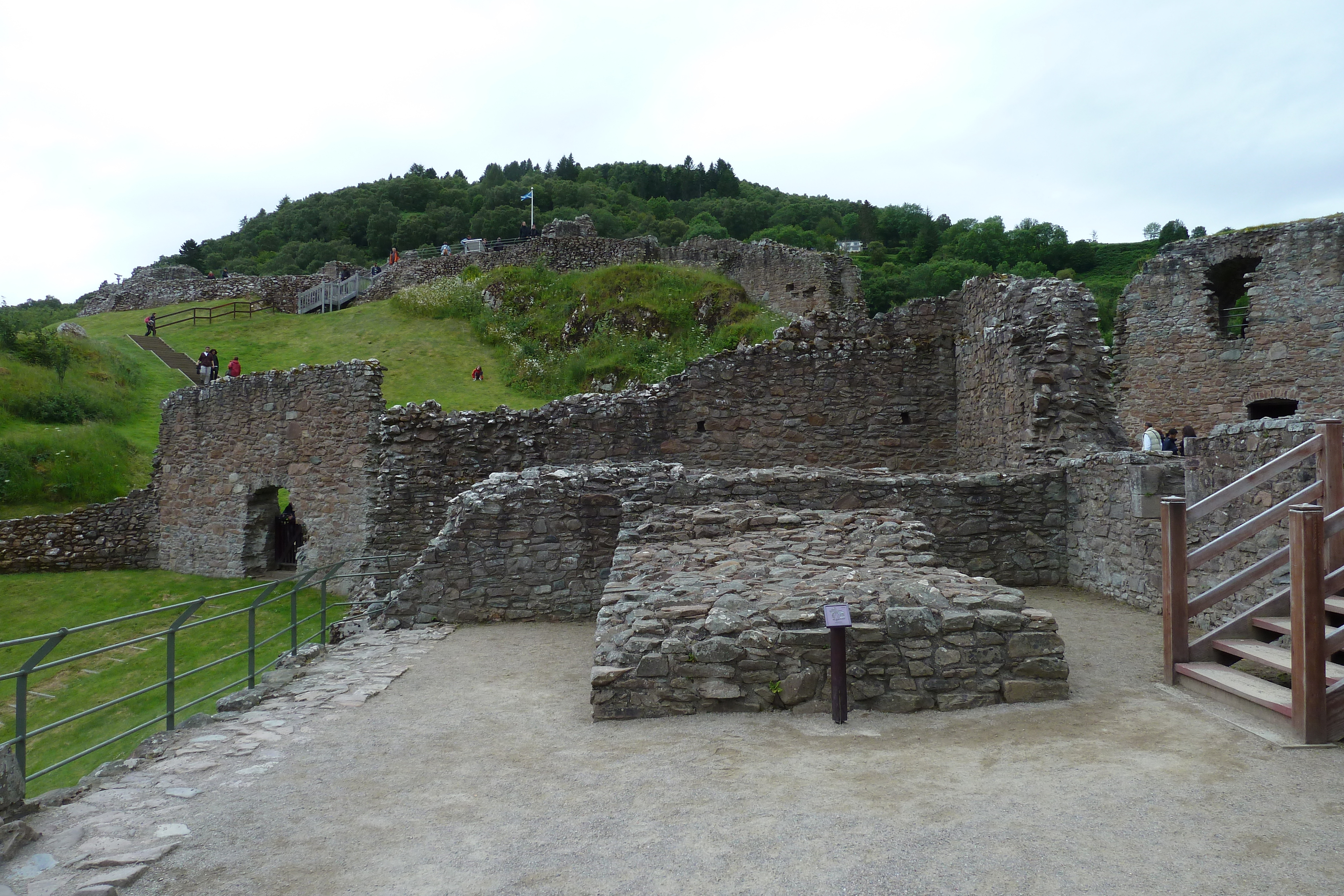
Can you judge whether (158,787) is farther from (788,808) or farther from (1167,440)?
(1167,440)

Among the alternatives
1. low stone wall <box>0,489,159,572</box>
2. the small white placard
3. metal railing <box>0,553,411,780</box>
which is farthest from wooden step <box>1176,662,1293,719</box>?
low stone wall <box>0,489,159,572</box>

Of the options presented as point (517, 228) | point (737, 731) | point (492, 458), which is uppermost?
point (517, 228)

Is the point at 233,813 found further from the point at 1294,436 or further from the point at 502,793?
the point at 1294,436

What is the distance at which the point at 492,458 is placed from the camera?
46.3 feet

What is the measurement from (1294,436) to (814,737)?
5.66 metres

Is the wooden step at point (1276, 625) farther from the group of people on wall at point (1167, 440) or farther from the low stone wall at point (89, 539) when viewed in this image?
the low stone wall at point (89, 539)

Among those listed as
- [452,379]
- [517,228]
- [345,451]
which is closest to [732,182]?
[517,228]

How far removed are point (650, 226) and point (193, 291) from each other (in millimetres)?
37632

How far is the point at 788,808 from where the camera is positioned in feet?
14.0

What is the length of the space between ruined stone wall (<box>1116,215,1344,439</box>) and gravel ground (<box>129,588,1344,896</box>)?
56.6 feet

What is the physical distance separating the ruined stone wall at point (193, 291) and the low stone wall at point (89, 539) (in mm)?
21074

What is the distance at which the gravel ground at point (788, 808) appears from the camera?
3.54 meters

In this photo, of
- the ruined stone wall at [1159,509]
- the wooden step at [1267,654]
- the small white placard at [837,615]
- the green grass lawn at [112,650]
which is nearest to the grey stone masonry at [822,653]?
the small white placard at [837,615]

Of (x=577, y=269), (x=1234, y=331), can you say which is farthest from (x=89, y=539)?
(x=1234, y=331)
